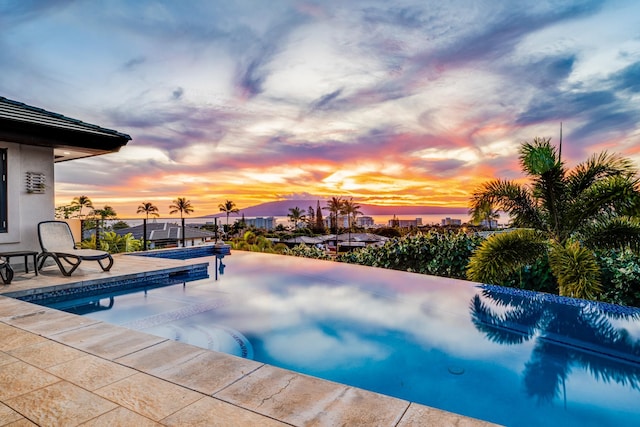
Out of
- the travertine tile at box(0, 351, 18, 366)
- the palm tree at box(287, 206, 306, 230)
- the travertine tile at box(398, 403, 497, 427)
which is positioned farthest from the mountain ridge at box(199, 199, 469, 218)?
the travertine tile at box(0, 351, 18, 366)

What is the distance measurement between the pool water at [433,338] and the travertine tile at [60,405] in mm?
2216

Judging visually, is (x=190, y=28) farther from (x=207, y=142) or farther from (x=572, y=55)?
(x=572, y=55)

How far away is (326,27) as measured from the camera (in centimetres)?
823

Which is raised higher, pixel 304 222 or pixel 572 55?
pixel 572 55

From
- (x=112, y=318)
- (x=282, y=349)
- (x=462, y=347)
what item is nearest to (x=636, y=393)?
(x=462, y=347)

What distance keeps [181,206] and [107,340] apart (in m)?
46.7

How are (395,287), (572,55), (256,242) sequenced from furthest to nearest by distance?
(256,242) < (572,55) < (395,287)

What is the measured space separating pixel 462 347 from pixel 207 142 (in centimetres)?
1059

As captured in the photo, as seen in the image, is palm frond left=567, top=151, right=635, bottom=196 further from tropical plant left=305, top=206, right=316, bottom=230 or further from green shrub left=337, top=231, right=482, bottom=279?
tropical plant left=305, top=206, right=316, bottom=230

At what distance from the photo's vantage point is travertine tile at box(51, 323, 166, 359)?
2829 millimetres

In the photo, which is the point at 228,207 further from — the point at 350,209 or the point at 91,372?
the point at 91,372

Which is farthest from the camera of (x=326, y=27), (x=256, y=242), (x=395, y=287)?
(x=256, y=242)

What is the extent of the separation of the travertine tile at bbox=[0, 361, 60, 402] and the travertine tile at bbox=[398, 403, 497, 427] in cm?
223

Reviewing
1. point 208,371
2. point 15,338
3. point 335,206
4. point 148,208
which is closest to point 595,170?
point 208,371
